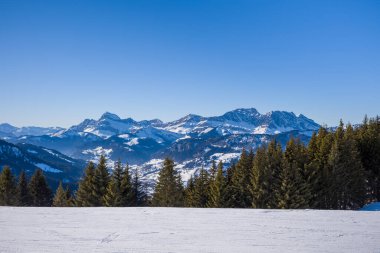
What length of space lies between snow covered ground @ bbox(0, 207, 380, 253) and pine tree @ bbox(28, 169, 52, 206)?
144ft

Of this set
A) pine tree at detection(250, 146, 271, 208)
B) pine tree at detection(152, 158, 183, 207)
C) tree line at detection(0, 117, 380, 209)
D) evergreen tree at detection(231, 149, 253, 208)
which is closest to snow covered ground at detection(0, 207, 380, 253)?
tree line at detection(0, 117, 380, 209)

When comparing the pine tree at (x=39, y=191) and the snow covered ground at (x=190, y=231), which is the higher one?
the snow covered ground at (x=190, y=231)

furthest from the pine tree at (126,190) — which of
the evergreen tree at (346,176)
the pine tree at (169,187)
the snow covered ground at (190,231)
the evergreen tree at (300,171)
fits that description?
the snow covered ground at (190,231)

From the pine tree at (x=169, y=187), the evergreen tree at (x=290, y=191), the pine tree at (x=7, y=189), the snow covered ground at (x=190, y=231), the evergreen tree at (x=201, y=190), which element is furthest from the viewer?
the pine tree at (x=7, y=189)

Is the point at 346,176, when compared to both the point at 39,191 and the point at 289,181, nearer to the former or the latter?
the point at 289,181

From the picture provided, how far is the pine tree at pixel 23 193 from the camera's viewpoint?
47.1 m

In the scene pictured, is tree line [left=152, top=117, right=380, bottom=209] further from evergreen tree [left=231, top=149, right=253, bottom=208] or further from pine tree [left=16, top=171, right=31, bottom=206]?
pine tree [left=16, top=171, right=31, bottom=206]

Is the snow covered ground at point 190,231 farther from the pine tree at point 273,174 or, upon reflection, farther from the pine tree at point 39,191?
the pine tree at point 39,191

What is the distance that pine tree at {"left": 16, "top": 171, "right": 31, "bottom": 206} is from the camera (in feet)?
154

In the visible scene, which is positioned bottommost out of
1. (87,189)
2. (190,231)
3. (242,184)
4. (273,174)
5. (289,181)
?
(87,189)

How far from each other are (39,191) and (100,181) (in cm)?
1866

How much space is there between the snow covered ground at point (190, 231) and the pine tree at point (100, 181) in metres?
27.6

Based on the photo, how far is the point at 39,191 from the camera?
1989 inches

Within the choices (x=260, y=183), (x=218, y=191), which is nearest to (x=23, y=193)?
(x=218, y=191)
